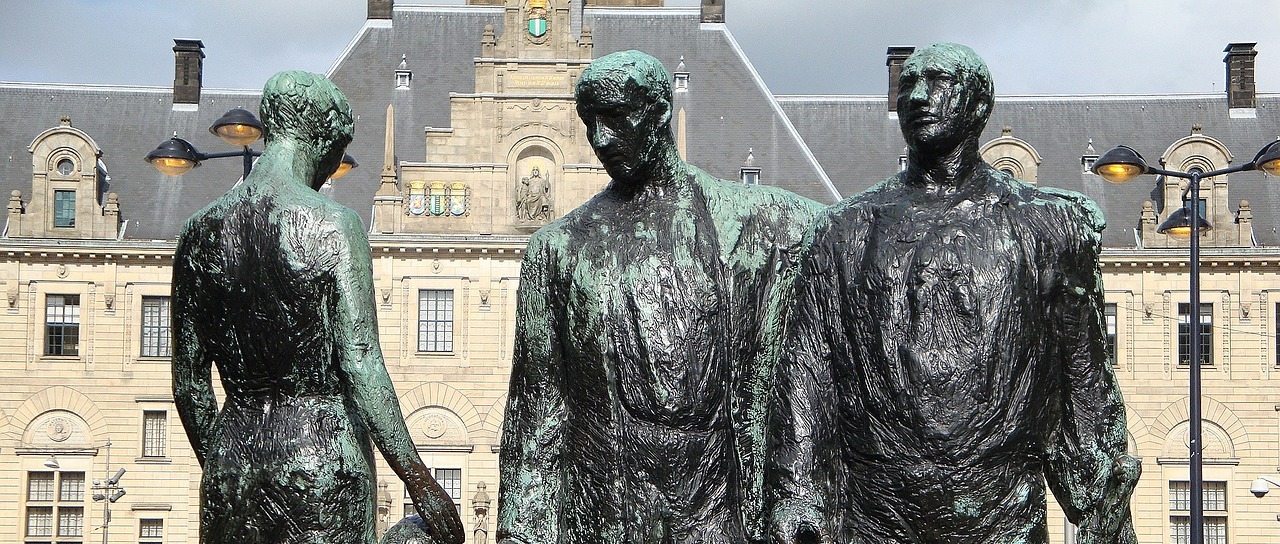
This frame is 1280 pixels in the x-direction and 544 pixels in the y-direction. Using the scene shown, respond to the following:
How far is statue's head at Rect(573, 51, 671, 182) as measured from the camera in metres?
4.53

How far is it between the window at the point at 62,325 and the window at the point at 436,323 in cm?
825

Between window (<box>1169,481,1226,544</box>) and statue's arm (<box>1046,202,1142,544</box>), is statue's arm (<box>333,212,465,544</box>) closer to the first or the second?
statue's arm (<box>1046,202,1142,544</box>)

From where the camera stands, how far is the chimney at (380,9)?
47.7 m

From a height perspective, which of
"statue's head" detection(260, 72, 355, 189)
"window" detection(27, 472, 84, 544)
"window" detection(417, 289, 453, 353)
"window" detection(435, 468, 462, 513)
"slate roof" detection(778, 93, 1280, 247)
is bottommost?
"window" detection(27, 472, 84, 544)

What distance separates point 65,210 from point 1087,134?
25343 millimetres

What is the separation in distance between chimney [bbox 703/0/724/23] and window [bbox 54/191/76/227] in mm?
16574

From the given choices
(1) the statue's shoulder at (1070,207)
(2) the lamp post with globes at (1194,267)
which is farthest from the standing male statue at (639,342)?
(2) the lamp post with globes at (1194,267)

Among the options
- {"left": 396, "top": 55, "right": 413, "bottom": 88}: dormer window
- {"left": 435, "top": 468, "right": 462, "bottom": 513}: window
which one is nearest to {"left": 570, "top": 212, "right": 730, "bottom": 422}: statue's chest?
{"left": 435, "top": 468, "right": 462, "bottom": 513}: window

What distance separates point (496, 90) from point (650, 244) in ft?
127

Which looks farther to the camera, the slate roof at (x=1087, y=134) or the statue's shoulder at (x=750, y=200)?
the slate roof at (x=1087, y=134)

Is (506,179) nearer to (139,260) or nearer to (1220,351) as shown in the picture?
(139,260)

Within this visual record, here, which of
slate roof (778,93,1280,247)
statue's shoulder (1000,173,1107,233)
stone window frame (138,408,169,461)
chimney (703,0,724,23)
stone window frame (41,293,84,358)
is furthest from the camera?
chimney (703,0,724,23)

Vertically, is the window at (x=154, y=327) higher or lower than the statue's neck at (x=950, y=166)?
higher

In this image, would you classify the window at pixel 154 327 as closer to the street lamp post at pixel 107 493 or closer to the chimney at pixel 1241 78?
the street lamp post at pixel 107 493
